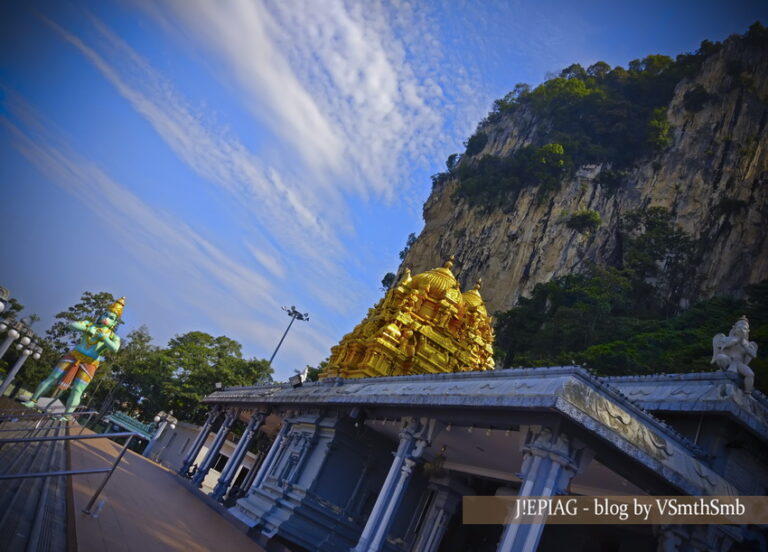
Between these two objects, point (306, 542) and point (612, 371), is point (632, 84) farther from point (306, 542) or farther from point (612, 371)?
point (306, 542)

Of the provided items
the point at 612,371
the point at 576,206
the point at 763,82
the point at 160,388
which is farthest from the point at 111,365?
the point at 763,82

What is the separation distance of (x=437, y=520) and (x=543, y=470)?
22.5 ft

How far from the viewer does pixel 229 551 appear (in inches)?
354

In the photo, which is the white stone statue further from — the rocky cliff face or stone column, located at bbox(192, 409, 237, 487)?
the rocky cliff face

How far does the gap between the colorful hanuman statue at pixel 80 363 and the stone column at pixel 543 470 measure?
89.9ft

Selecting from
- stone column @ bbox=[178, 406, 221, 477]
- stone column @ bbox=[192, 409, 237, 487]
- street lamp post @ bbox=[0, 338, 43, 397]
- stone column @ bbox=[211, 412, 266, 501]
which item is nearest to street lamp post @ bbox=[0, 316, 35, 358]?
street lamp post @ bbox=[0, 338, 43, 397]

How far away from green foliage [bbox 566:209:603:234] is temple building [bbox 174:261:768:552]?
3884cm

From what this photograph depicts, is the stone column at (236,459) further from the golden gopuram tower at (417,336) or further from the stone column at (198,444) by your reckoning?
the stone column at (198,444)

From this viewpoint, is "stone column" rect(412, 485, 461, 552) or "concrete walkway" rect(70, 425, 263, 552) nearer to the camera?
"concrete walkway" rect(70, 425, 263, 552)

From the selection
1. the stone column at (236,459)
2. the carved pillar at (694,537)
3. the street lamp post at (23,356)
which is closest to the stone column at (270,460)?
the stone column at (236,459)

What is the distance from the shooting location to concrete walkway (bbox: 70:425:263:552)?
582 cm

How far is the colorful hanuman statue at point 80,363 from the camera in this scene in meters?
27.4

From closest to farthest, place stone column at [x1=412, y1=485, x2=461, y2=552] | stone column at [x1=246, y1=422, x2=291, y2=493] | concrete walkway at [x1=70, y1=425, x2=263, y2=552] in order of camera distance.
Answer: concrete walkway at [x1=70, y1=425, x2=263, y2=552], stone column at [x1=412, y1=485, x2=461, y2=552], stone column at [x1=246, y1=422, x2=291, y2=493]

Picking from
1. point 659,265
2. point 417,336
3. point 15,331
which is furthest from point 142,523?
point 659,265
